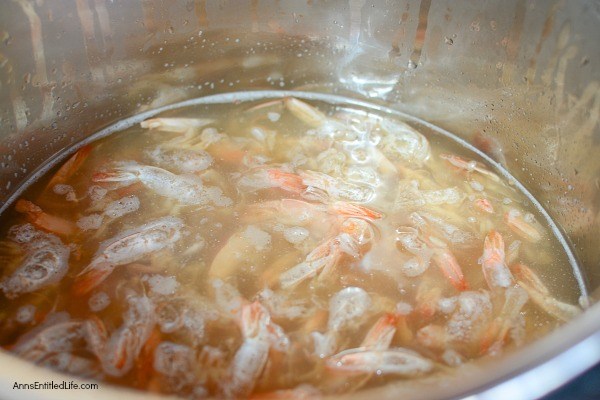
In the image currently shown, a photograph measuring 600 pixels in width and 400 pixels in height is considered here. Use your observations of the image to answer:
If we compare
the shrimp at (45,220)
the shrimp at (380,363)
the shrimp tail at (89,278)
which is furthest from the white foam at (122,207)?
the shrimp at (380,363)

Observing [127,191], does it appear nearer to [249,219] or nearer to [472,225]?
[249,219]

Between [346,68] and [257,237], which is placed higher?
[346,68]

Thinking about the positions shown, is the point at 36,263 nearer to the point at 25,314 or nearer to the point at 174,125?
the point at 25,314

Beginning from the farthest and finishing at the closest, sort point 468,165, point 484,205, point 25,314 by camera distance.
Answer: point 468,165, point 484,205, point 25,314

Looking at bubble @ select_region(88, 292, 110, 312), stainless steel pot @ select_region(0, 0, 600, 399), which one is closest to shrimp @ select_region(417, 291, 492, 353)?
stainless steel pot @ select_region(0, 0, 600, 399)

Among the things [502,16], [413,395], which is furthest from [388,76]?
[413,395]

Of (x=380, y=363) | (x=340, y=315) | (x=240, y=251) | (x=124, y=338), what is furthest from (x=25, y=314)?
(x=380, y=363)

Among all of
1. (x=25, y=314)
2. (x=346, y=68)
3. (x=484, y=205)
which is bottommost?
(x=25, y=314)

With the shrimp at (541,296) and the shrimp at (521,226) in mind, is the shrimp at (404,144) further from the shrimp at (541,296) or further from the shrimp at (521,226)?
the shrimp at (541,296)
